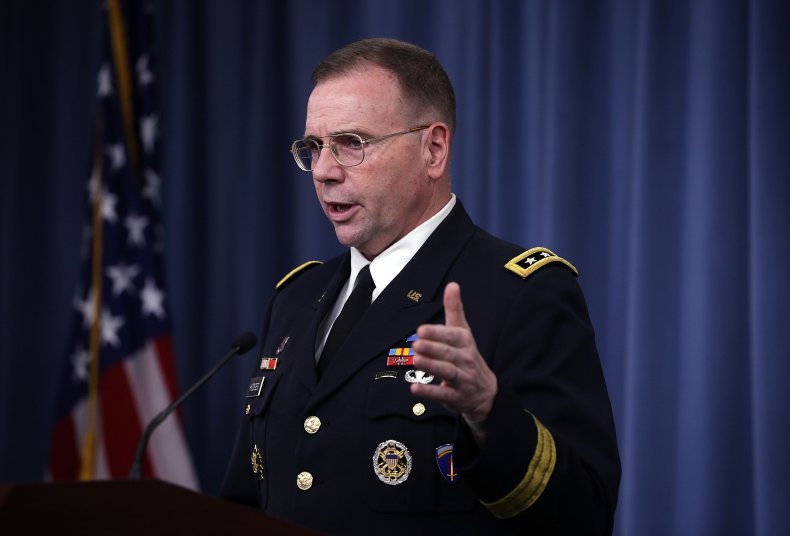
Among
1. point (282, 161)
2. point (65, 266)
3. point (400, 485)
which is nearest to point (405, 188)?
point (400, 485)

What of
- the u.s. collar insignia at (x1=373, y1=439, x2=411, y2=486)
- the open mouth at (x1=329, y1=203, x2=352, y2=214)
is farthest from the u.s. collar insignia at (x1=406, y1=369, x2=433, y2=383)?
the open mouth at (x1=329, y1=203, x2=352, y2=214)

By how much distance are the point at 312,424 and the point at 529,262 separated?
466mm

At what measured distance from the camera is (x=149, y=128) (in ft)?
12.3

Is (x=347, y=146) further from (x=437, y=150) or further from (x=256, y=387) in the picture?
(x=256, y=387)

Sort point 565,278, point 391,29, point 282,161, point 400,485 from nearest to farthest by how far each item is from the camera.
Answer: point 400,485 < point 565,278 < point 391,29 < point 282,161

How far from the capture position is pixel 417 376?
1.55m

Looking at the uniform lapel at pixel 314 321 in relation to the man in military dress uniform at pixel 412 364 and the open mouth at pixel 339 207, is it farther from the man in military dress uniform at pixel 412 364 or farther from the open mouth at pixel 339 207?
the open mouth at pixel 339 207

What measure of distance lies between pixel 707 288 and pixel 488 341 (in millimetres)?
1375

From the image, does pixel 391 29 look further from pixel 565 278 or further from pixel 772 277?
pixel 565 278

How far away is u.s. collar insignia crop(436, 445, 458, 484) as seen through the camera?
146 centimetres

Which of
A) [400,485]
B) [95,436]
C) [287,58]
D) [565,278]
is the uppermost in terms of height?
[287,58]

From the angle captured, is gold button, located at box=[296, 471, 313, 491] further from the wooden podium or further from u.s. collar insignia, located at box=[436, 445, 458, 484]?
the wooden podium

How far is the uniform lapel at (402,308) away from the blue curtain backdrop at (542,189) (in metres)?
1.21

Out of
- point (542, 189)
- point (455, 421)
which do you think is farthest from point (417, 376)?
point (542, 189)
